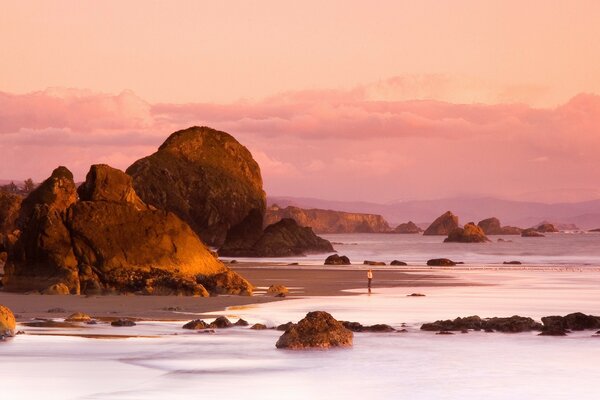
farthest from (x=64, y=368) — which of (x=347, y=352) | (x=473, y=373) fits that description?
(x=473, y=373)

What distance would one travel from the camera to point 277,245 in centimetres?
11319

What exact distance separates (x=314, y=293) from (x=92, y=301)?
36.2ft

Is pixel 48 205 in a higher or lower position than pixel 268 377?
higher

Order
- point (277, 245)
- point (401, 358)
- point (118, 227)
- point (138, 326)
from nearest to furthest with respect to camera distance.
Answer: point (401, 358) < point (138, 326) < point (118, 227) < point (277, 245)

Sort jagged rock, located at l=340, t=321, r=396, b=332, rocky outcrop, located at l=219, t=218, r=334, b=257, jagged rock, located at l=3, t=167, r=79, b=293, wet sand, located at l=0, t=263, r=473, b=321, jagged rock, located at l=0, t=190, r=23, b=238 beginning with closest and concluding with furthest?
1. jagged rock, located at l=340, t=321, r=396, b=332
2. wet sand, located at l=0, t=263, r=473, b=321
3. jagged rock, located at l=3, t=167, r=79, b=293
4. jagged rock, located at l=0, t=190, r=23, b=238
5. rocky outcrop, located at l=219, t=218, r=334, b=257

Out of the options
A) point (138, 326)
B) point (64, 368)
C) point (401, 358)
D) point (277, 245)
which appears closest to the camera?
point (64, 368)

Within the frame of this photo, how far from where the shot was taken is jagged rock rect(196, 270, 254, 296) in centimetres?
4253

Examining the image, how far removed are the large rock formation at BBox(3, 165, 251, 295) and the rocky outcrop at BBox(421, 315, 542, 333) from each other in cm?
1352

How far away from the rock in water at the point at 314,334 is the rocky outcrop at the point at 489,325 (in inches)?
210

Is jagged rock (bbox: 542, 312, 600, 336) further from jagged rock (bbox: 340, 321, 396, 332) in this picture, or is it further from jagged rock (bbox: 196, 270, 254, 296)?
jagged rock (bbox: 196, 270, 254, 296)

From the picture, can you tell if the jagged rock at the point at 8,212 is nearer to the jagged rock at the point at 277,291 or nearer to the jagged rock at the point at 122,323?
the jagged rock at the point at 277,291

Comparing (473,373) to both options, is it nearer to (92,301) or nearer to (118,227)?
(92,301)

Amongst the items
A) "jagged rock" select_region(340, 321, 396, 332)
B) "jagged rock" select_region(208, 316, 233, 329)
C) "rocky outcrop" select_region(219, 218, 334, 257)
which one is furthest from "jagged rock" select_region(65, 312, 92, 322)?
"rocky outcrop" select_region(219, 218, 334, 257)

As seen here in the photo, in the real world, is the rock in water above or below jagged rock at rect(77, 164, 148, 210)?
below
